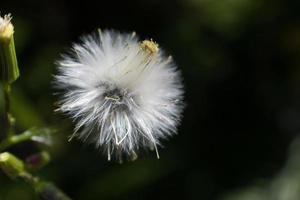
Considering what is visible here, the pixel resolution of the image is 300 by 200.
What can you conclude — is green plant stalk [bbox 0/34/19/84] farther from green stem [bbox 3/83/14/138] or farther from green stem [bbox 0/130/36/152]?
green stem [bbox 0/130/36/152]

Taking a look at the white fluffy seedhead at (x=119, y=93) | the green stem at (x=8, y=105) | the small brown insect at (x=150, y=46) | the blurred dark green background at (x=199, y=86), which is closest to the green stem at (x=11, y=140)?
the green stem at (x=8, y=105)

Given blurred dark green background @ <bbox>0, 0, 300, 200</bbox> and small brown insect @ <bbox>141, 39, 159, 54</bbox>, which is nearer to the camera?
small brown insect @ <bbox>141, 39, 159, 54</bbox>

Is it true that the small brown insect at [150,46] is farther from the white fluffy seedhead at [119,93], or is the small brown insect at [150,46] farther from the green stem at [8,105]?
the green stem at [8,105]

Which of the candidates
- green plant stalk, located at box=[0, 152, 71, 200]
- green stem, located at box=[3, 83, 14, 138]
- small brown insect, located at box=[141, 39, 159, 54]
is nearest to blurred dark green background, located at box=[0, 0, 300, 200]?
green plant stalk, located at box=[0, 152, 71, 200]

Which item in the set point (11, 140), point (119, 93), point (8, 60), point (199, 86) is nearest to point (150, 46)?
point (119, 93)

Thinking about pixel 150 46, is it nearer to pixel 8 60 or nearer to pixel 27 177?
pixel 8 60

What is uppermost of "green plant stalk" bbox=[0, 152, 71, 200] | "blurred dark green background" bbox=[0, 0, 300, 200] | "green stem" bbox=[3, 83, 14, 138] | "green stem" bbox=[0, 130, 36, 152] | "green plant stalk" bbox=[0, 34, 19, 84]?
"blurred dark green background" bbox=[0, 0, 300, 200]

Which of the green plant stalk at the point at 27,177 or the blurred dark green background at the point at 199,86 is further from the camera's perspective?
the blurred dark green background at the point at 199,86
